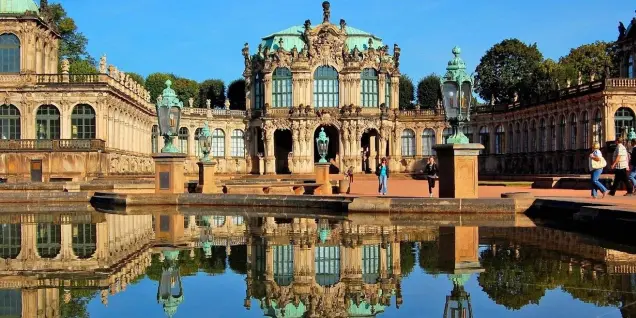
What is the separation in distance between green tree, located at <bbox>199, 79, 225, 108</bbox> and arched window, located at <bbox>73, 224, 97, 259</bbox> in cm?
7907

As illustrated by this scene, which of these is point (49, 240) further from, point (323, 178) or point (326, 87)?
point (326, 87)

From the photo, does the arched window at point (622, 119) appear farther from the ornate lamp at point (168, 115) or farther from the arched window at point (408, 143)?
the ornate lamp at point (168, 115)

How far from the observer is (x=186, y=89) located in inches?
3824

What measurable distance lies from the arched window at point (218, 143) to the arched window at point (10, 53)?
24.7m

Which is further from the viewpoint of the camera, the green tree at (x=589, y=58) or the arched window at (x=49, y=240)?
the green tree at (x=589, y=58)

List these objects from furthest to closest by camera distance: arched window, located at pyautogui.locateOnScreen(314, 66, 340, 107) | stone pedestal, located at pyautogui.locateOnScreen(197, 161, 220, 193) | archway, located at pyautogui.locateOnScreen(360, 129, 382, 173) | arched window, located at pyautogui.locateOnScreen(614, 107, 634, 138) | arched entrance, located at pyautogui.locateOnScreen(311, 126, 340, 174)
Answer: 1. archway, located at pyautogui.locateOnScreen(360, 129, 382, 173)
2. arched window, located at pyautogui.locateOnScreen(314, 66, 340, 107)
3. arched entrance, located at pyautogui.locateOnScreen(311, 126, 340, 174)
4. arched window, located at pyautogui.locateOnScreen(614, 107, 634, 138)
5. stone pedestal, located at pyautogui.locateOnScreen(197, 161, 220, 193)

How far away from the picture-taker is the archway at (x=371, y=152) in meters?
72.8

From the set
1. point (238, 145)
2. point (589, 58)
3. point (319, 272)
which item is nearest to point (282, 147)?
point (238, 145)

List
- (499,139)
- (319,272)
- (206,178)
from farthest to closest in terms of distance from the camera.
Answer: (499,139), (206,178), (319,272)

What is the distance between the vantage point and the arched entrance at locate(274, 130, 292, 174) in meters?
77.8

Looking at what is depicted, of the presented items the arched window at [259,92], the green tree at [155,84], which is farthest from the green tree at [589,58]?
the green tree at [155,84]

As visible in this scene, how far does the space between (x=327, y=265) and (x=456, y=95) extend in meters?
12.7

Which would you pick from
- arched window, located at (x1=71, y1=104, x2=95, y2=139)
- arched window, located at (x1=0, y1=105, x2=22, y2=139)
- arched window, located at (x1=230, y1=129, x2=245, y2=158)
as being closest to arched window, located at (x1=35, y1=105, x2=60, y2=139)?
arched window, located at (x1=71, y1=104, x2=95, y2=139)

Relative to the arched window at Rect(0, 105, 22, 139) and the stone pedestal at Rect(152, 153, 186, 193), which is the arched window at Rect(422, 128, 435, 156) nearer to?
the arched window at Rect(0, 105, 22, 139)
